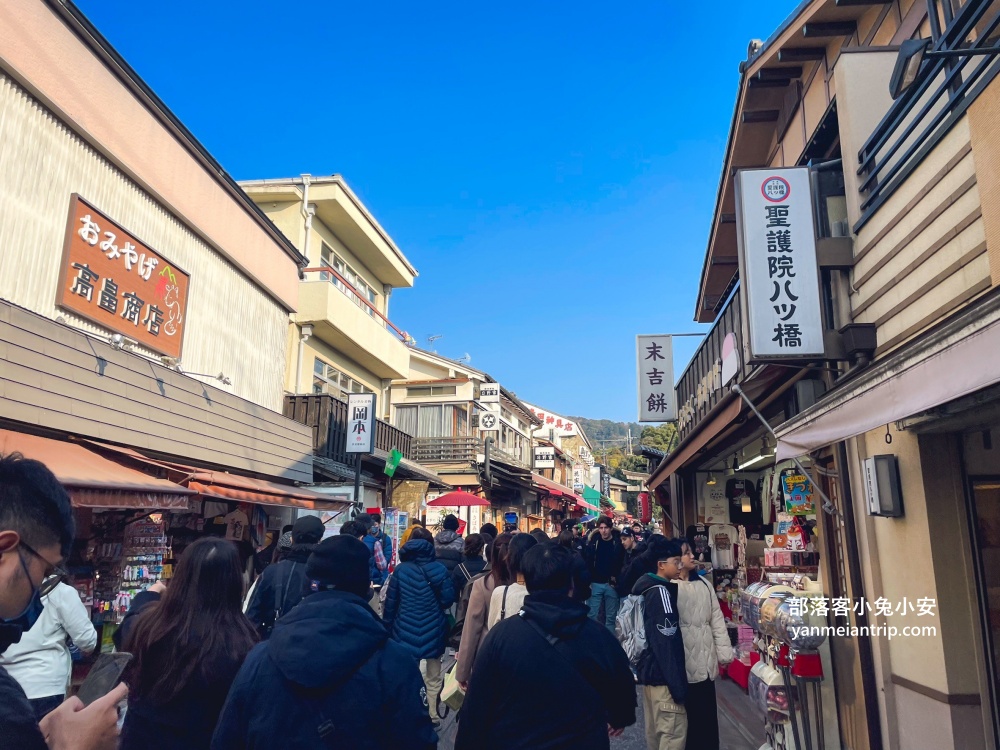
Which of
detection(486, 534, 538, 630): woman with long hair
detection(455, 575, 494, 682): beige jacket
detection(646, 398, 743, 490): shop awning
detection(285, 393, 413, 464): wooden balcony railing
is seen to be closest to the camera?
detection(486, 534, 538, 630): woman with long hair

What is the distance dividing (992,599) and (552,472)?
44.1 m

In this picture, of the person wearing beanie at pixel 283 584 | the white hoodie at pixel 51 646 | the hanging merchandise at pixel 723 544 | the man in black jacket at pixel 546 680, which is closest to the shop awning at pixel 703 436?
the hanging merchandise at pixel 723 544

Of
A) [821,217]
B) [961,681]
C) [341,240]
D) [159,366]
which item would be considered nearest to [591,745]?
[961,681]

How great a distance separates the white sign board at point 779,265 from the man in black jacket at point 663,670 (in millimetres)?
2545

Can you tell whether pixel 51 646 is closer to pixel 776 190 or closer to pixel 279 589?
pixel 279 589

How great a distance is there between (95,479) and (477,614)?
422 centimetres

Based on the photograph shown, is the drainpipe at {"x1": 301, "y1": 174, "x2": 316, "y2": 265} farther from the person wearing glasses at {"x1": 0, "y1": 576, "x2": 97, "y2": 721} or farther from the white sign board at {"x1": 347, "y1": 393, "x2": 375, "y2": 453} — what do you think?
the person wearing glasses at {"x1": 0, "y1": 576, "x2": 97, "y2": 721}

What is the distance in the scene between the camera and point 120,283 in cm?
958

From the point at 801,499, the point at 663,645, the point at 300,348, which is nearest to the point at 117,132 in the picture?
the point at 300,348

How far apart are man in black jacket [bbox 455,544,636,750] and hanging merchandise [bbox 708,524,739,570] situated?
442 inches

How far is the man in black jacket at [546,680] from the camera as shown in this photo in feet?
9.84

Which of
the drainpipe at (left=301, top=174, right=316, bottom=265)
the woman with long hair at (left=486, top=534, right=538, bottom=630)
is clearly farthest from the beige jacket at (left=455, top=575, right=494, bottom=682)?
the drainpipe at (left=301, top=174, right=316, bottom=265)

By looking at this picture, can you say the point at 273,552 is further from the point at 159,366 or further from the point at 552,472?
the point at 552,472

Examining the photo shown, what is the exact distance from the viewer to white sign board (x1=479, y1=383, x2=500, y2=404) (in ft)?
103
